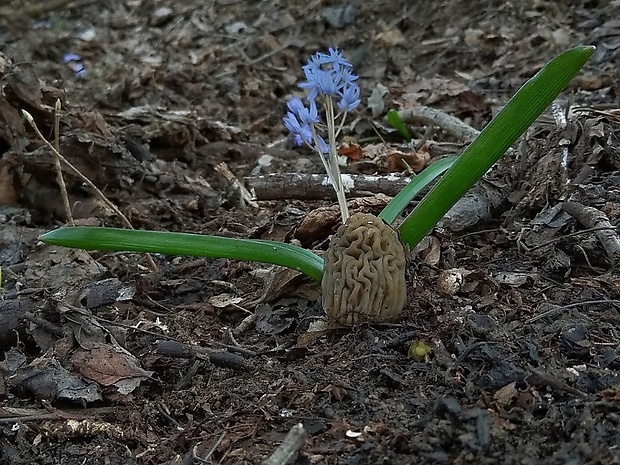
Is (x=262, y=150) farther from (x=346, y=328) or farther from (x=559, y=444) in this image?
(x=559, y=444)

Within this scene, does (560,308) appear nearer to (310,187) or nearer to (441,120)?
(310,187)

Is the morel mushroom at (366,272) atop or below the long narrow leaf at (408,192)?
below

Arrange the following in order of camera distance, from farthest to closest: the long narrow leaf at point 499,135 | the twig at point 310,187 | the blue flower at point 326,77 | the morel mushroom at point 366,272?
the twig at point 310,187, the blue flower at point 326,77, the morel mushroom at point 366,272, the long narrow leaf at point 499,135

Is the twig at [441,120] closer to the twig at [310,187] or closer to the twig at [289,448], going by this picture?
the twig at [310,187]

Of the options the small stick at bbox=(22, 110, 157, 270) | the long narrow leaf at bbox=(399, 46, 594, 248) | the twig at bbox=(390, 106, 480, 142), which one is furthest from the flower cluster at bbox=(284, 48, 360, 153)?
the twig at bbox=(390, 106, 480, 142)

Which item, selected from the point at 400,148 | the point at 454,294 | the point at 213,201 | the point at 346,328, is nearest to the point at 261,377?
the point at 346,328

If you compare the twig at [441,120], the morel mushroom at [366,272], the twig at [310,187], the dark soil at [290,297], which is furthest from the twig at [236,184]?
the morel mushroom at [366,272]

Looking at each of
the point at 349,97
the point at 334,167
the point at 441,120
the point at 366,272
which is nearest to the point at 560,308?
the point at 366,272
